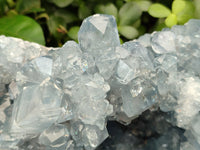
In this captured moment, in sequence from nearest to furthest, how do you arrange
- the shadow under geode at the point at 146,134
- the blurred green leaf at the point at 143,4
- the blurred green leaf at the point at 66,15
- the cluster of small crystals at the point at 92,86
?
the cluster of small crystals at the point at 92,86, the shadow under geode at the point at 146,134, the blurred green leaf at the point at 143,4, the blurred green leaf at the point at 66,15

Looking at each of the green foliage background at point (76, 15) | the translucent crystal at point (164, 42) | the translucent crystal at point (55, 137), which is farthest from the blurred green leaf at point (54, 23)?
the translucent crystal at point (55, 137)

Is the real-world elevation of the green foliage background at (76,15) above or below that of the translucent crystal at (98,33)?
below

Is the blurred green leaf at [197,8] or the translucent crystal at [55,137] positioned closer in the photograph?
the translucent crystal at [55,137]

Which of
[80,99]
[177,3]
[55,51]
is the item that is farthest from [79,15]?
[80,99]

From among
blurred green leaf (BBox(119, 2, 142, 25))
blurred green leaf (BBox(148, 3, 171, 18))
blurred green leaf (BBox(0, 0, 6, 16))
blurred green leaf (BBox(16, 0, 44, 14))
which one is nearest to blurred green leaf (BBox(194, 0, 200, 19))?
blurred green leaf (BBox(148, 3, 171, 18))

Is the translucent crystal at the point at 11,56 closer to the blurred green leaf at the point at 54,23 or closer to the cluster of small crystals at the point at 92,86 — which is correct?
the cluster of small crystals at the point at 92,86

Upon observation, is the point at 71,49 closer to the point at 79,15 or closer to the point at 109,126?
the point at 109,126

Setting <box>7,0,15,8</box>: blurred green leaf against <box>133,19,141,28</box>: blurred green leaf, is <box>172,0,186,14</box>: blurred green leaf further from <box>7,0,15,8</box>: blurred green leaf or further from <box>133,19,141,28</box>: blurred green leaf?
<box>7,0,15,8</box>: blurred green leaf
